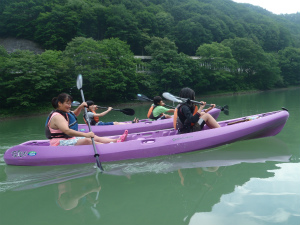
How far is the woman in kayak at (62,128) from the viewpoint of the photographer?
13.4 ft

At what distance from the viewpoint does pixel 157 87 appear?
990 inches

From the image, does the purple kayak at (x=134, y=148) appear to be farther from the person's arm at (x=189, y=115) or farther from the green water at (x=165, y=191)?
the person's arm at (x=189, y=115)

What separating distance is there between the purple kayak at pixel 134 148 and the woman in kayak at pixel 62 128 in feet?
0.36

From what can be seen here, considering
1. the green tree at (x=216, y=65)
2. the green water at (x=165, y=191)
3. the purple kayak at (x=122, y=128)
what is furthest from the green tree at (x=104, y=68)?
the green water at (x=165, y=191)

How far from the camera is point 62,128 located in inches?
161

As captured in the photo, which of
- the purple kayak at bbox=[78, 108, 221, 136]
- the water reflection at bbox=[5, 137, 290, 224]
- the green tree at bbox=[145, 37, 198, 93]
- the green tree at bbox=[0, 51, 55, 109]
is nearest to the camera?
the water reflection at bbox=[5, 137, 290, 224]

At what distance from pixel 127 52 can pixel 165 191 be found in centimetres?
2153

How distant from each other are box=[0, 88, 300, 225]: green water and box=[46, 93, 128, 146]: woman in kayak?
0.47 metres

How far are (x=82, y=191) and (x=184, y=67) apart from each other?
2585 centimetres

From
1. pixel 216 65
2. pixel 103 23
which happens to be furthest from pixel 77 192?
pixel 103 23

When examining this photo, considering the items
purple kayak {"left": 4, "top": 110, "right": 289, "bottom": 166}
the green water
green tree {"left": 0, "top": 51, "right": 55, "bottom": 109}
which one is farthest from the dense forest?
the green water

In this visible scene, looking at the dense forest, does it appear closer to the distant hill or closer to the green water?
the distant hill

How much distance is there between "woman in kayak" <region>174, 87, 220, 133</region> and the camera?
473 centimetres

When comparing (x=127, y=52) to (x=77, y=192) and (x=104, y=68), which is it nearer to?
(x=104, y=68)
